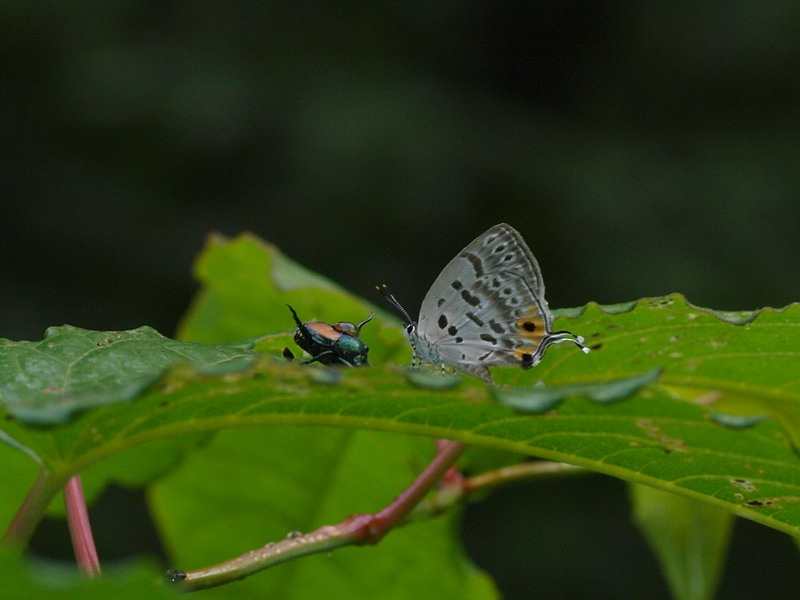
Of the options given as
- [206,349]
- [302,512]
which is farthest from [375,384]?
[302,512]

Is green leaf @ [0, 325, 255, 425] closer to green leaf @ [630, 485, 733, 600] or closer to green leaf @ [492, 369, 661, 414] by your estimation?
green leaf @ [492, 369, 661, 414]

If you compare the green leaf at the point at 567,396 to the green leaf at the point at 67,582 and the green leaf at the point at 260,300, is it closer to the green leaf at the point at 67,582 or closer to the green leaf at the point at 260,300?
the green leaf at the point at 67,582

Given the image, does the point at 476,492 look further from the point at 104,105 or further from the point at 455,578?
the point at 104,105

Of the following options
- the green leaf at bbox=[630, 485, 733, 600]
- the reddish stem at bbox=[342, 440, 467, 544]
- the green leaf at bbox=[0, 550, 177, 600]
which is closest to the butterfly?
the reddish stem at bbox=[342, 440, 467, 544]

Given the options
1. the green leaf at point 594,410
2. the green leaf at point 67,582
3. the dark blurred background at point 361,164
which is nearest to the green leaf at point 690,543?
the green leaf at point 594,410

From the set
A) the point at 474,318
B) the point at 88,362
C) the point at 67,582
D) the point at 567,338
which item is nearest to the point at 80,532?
the point at 88,362

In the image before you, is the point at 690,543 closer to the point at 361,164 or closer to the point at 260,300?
the point at 260,300
